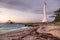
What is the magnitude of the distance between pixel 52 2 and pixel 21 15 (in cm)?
155

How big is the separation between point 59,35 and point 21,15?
7.64ft

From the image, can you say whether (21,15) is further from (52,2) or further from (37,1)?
(52,2)

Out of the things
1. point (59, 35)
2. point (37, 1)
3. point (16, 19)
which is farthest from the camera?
point (16, 19)

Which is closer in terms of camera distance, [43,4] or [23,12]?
[43,4]

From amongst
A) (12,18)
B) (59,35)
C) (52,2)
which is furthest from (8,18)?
(59,35)

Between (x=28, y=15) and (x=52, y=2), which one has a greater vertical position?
(x=52, y=2)

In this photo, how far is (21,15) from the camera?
21.4 feet

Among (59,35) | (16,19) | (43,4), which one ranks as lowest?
(59,35)

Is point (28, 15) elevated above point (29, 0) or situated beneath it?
situated beneath

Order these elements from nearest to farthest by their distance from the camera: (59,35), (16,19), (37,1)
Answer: (59,35) → (37,1) → (16,19)

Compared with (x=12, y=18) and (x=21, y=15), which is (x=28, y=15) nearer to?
(x=21, y=15)

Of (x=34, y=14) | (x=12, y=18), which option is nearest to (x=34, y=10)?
(x=34, y=14)

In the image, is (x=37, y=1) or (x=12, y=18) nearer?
(x=37, y=1)

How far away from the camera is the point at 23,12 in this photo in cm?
652
